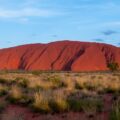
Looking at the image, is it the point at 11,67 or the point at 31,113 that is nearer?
the point at 31,113

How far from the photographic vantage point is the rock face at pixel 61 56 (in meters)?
129

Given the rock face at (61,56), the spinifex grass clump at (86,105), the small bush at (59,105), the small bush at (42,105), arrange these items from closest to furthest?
the spinifex grass clump at (86,105) → the small bush at (59,105) → the small bush at (42,105) → the rock face at (61,56)

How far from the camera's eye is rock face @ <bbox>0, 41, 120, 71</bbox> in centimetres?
12900

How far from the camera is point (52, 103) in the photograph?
13.1 m

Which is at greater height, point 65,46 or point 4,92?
point 65,46

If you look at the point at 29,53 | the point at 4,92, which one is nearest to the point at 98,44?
the point at 29,53

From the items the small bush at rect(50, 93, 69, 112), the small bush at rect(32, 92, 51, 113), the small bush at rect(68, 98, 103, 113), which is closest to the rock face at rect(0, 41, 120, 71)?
the small bush at rect(32, 92, 51, 113)

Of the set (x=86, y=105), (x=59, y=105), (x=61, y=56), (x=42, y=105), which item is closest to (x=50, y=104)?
(x=42, y=105)

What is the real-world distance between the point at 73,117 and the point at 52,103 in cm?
163

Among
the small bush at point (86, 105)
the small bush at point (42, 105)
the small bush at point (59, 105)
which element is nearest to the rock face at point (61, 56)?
the small bush at point (42, 105)

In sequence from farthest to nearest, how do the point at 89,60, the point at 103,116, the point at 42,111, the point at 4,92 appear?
the point at 89,60 < the point at 4,92 < the point at 42,111 < the point at 103,116

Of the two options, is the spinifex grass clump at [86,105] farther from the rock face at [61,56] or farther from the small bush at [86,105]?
the rock face at [61,56]

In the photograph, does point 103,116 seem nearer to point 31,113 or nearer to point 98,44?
point 31,113

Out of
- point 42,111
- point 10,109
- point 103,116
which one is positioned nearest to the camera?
point 103,116
